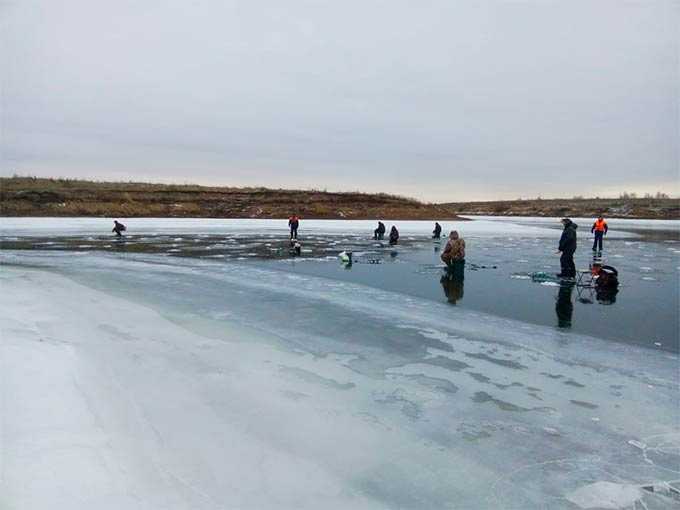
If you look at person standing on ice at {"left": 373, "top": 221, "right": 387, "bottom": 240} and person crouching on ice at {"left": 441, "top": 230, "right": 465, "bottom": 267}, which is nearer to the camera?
person crouching on ice at {"left": 441, "top": 230, "right": 465, "bottom": 267}

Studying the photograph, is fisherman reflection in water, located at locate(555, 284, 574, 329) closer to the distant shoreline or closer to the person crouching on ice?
the person crouching on ice

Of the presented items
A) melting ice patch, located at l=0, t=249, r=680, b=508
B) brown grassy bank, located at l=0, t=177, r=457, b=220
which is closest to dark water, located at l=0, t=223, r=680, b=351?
melting ice patch, located at l=0, t=249, r=680, b=508

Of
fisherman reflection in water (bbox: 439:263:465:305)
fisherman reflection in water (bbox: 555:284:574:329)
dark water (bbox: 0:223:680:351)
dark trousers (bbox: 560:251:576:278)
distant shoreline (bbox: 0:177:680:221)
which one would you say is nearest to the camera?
fisherman reflection in water (bbox: 555:284:574:329)

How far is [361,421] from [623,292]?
31.7ft

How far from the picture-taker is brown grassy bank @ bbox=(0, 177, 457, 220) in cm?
4747

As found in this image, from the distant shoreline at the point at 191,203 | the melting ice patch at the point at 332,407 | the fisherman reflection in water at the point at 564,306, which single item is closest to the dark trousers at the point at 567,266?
the fisherman reflection in water at the point at 564,306

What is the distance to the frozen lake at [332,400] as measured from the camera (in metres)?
3.38

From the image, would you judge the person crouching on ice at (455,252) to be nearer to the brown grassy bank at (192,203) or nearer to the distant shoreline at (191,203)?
the distant shoreline at (191,203)

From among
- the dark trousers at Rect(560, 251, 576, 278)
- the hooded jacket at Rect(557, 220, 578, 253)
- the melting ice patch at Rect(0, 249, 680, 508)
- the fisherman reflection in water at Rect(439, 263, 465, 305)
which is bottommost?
the melting ice patch at Rect(0, 249, 680, 508)

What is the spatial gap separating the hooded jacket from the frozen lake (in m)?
2.19

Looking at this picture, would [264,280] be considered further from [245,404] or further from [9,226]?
[9,226]

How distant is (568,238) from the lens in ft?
40.8

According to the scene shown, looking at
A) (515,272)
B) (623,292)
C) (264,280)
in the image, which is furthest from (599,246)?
(264,280)

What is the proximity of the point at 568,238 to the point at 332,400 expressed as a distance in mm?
9608
